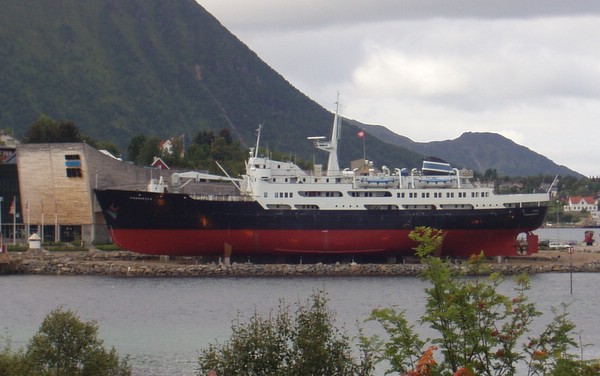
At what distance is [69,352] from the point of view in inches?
1016

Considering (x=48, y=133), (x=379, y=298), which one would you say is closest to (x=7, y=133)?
(x=48, y=133)

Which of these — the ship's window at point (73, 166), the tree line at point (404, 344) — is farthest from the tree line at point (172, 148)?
the tree line at point (404, 344)

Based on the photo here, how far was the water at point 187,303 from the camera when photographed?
1458 inches

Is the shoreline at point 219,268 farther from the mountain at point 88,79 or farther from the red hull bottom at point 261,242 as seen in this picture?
the mountain at point 88,79

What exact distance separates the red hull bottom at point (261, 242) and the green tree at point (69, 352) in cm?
3841

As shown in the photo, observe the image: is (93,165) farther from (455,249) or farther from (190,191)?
(455,249)

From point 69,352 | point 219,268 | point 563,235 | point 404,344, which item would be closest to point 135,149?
point 563,235

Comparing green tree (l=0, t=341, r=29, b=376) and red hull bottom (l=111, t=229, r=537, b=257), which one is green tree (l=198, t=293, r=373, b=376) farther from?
red hull bottom (l=111, t=229, r=537, b=257)

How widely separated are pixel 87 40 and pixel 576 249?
117 m

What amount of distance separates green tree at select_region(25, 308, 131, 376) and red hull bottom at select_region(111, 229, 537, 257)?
38409 mm

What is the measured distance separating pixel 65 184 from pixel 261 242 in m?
15.1

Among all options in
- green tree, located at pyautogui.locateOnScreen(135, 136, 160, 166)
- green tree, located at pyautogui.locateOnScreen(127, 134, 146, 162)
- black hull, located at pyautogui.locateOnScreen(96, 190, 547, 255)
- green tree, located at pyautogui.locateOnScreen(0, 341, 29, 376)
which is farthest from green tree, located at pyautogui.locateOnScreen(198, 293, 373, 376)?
green tree, located at pyautogui.locateOnScreen(127, 134, 146, 162)

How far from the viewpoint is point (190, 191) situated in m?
76.5

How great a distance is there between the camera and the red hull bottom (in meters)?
64.6
